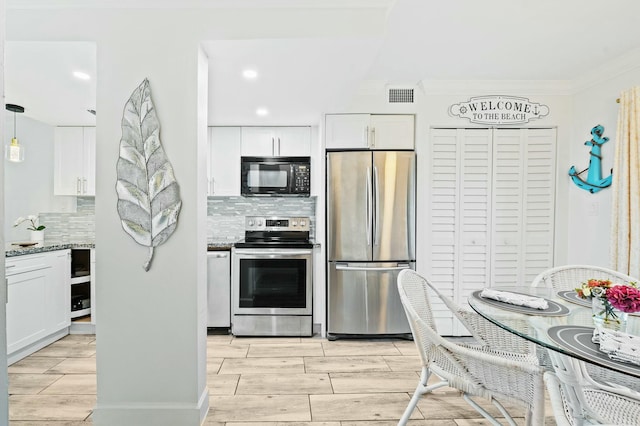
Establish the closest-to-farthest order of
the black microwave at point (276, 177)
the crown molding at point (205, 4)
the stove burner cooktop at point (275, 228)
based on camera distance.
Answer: the crown molding at point (205, 4) → the black microwave at point (276, 177) → the stove burner cooktop at point (275, 228)

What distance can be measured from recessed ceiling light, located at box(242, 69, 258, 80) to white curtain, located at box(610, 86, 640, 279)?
2.75m

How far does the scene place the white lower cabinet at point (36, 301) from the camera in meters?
3.00

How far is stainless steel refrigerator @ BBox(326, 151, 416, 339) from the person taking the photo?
3580 mm

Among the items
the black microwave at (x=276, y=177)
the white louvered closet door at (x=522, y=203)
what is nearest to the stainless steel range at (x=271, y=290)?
the black microwave at (x=276, y=177)

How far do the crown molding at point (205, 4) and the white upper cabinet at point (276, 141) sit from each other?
206 cm

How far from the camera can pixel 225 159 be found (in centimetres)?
415

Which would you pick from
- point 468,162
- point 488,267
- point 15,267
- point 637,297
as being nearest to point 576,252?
point 488,267

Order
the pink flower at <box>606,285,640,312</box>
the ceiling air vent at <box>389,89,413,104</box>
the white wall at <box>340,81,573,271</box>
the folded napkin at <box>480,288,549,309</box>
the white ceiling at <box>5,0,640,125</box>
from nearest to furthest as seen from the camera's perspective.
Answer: the pink flower at <box>606,285,640,312</box>, the folded napkin at <box>480,288,549,309</box>, the white ceiling at <box>5,0,640,125</box>, the white wall at <box>340,81,573,271</box>, the ceiling air vent at <box>389,89,413,104</box>

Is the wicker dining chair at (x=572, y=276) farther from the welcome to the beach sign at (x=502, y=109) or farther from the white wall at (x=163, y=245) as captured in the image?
the white wall at (x=163, y=245)

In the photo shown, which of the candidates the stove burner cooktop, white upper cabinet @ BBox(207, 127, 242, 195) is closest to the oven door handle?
the stove burner cooktop

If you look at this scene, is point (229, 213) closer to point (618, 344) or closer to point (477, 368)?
point (477, 368)

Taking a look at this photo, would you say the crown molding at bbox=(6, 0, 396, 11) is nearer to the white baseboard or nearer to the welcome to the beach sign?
the welcome to the beach sign

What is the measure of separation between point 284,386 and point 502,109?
10.2 ft

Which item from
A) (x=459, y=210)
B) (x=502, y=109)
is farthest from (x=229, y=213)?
(x=502, y=109)
